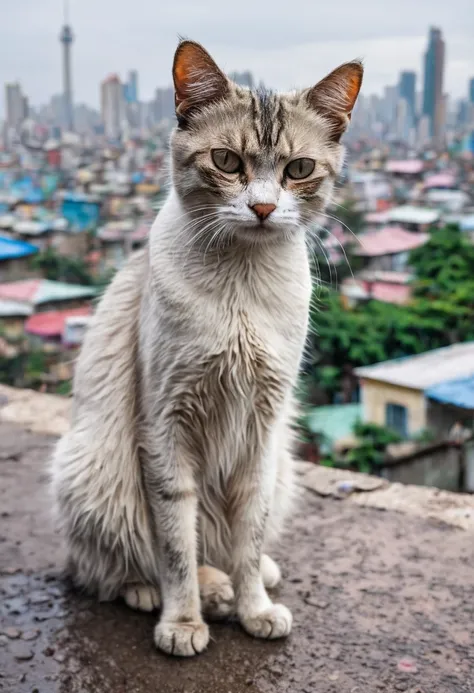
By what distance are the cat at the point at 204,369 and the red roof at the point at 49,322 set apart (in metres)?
5.94

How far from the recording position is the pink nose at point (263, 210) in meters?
1.22

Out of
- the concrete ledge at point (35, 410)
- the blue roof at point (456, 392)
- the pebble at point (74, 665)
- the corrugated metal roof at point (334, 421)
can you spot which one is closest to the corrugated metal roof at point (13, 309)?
the corrugated metal roof at point (334, 421)

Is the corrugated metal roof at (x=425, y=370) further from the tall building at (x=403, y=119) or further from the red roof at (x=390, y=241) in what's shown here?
the tall building at (x=403, y=119)

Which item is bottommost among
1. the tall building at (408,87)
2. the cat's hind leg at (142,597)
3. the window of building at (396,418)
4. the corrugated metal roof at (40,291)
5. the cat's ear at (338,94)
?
the window of building at (396,418)

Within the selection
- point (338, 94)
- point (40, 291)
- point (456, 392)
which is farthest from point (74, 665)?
point (40, 291)

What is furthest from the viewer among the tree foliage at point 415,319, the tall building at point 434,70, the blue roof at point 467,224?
the blue roof at point 467,224

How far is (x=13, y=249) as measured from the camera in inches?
375

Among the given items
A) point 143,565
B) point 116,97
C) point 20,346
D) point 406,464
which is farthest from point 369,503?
point 116,97

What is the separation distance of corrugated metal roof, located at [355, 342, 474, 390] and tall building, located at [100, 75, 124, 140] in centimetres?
769

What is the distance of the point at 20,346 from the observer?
728 cm

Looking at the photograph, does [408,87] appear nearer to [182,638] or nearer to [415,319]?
[415,319]

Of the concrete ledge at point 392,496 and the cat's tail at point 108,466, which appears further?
the concrete ledge at point 392,496

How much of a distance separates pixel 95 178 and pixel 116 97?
4.81 feet

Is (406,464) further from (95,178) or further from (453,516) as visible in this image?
(95,178)
